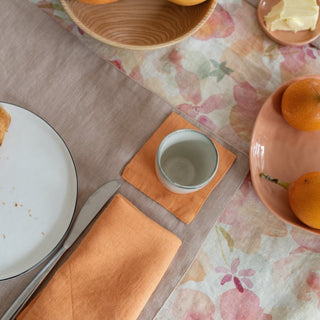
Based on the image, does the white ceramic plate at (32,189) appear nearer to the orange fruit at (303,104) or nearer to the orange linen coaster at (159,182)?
the orange linen coaster at (159,182)

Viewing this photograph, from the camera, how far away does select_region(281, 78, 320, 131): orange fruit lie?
1.81 ft

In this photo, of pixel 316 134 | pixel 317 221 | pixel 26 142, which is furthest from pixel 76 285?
pixel 316 134

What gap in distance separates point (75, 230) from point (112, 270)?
8 centimetres

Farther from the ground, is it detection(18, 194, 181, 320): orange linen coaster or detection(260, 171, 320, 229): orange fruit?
detection(260, 171, 320, 229): orange fruit

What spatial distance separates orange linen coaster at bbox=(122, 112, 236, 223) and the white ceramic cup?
1.0 inches

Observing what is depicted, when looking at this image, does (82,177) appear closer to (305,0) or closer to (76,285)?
(76,285)

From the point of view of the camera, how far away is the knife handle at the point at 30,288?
51 cm

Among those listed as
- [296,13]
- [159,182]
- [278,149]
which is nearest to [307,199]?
[278,149]

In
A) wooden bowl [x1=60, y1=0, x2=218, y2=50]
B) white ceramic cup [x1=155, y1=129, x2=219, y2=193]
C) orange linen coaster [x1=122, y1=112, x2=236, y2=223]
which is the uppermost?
wooden bowl [x1=60, y1=0, x2=218, y2=50]

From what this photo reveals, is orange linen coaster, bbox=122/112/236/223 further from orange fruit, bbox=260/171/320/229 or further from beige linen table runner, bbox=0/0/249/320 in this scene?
orange fruit, bbox=260/171/320/229

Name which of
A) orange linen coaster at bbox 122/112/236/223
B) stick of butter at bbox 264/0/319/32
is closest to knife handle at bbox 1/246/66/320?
orange linen coaster at bbox 122/112/236/223

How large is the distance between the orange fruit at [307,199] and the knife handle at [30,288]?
36 centimetres

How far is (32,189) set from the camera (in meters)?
0.56

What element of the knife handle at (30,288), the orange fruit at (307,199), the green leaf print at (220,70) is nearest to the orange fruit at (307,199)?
the orange fruit at (307,199)
